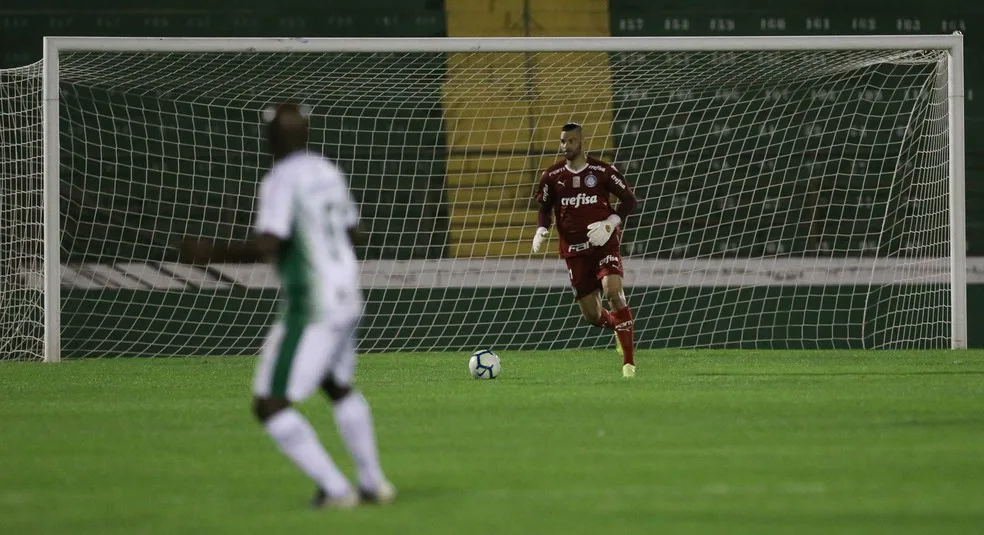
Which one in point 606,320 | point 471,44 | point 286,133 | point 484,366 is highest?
point 286,133

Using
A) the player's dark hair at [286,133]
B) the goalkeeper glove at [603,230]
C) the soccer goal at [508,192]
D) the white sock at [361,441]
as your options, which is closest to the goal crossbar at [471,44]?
the soccer goal at [508,192]

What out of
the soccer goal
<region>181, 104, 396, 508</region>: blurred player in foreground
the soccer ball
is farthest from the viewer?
the soccer goal

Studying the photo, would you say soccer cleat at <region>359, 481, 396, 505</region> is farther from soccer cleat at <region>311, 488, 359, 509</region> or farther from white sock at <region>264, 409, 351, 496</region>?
white sock at <region>264, 409, 351, 496</region>

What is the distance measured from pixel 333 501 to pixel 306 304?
640mm

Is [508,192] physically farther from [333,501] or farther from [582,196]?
[333,501]

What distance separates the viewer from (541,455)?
6238 mm

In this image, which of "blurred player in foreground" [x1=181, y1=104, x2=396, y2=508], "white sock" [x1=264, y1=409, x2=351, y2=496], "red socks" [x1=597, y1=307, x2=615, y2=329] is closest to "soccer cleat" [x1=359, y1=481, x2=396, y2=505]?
"blurred player in foreground" [x1=181, y1=104, x2=396, y2=508]

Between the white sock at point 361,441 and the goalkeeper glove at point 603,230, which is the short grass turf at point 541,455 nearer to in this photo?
the white sock at point 361,441

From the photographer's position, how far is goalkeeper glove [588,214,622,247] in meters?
10.7

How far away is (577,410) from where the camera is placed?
26.8 ft

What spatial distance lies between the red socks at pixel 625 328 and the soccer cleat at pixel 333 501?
6025mm

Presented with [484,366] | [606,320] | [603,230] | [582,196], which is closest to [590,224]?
[582,196]

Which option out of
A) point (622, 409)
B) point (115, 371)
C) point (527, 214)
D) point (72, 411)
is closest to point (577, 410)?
point (622, 409)

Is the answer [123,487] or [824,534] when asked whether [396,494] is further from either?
[824,534]
